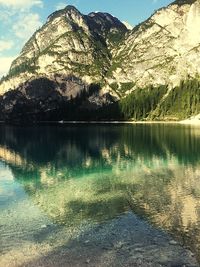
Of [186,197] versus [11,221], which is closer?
[11,221]

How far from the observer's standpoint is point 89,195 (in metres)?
55.2

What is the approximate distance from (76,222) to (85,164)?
44.2m

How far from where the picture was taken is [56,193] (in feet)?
191

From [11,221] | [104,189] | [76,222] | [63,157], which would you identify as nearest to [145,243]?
[76,222]

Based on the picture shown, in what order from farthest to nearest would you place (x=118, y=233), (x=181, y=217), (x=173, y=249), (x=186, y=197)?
1. (x=186, y=197)
2. (x=181, y=217)
3. (x=118, y=233)
4. (x=173, y=249)

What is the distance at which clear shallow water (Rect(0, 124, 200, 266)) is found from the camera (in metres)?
37.9

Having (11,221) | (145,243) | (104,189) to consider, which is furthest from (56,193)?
(145,243)

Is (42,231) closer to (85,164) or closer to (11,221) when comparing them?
(11,221)

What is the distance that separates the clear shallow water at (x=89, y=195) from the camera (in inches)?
1492

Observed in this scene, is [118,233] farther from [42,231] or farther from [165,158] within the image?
[165,158]

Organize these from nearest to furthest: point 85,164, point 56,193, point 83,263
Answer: point 83,263, point 56,193, point 85,164

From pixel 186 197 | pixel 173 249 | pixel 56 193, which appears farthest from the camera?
pixel 56 193

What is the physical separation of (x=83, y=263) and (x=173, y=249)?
24.7 feet

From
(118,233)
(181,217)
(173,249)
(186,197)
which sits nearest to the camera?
(173,249)
